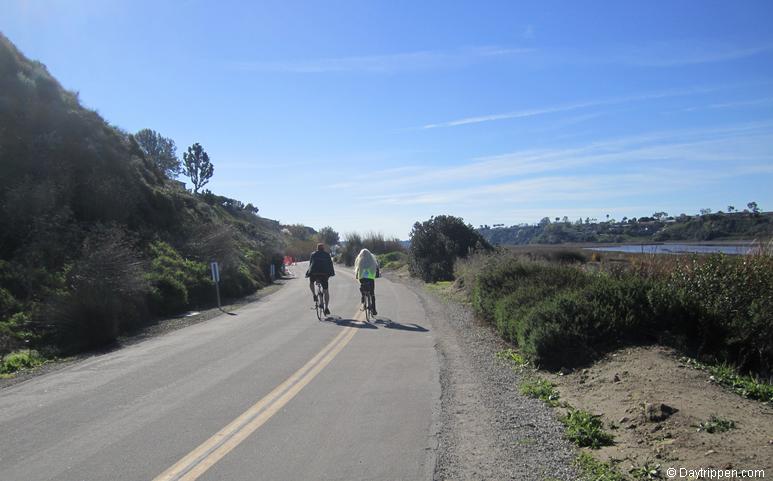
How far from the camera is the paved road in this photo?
5273mm

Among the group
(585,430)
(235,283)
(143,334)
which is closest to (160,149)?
(235,283)

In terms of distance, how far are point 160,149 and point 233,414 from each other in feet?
206

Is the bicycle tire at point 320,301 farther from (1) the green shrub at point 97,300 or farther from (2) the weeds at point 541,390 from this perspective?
(2) the weeds at point 541,390

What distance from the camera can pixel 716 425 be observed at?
17.5 feet

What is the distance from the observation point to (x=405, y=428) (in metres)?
6.33

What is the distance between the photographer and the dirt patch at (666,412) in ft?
15.8

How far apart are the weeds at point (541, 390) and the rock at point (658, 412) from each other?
1.35 meters

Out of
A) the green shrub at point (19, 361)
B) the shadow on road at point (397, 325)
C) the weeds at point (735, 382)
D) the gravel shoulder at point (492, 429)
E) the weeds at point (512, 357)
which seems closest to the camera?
the gravel shoulder at point (492, 429)

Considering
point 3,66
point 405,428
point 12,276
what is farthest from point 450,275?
point 405,428

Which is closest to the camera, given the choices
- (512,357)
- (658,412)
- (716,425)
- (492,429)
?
(716,425)

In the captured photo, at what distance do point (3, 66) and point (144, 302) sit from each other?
16.1 meters

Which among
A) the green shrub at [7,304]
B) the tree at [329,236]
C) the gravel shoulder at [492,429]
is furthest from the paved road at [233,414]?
the tree at [329,236]

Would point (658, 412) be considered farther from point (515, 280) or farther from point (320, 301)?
point (320, 301)

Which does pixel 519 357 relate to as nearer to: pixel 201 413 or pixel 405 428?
pixel 405 428
